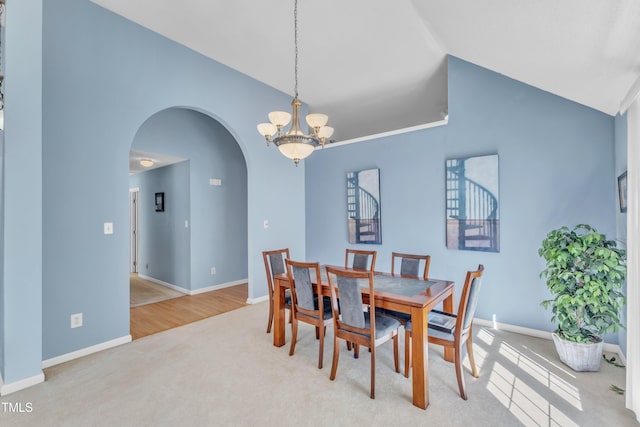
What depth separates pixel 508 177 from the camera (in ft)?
10.8

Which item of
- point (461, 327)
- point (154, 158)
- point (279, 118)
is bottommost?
point (461, 327)

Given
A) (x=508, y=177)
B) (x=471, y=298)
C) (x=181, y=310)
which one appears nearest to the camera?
(x=471, y=298)

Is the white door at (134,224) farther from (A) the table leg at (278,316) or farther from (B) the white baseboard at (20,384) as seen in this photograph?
(A) the table leg at (278,316)

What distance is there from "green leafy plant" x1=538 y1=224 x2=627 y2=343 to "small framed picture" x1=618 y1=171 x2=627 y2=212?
0.32 meters

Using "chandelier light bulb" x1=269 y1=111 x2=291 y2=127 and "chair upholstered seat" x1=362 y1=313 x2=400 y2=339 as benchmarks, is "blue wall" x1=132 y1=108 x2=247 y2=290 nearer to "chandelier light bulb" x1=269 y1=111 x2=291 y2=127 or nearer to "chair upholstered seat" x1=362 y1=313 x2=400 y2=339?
"chandelier light bulb" x1=269 y1=111 x2=291 y2=127

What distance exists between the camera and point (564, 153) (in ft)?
9.85

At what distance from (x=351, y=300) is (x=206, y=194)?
12.5 ft

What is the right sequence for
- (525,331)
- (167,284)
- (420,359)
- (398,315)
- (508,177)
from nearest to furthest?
(420,359) < (398,315) < (525,331) < (508,177) < (167,284)

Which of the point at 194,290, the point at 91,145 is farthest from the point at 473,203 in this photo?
the point at 194,290

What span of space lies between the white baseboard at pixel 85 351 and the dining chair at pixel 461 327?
9.06ft

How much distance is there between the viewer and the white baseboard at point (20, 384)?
2.11 metres

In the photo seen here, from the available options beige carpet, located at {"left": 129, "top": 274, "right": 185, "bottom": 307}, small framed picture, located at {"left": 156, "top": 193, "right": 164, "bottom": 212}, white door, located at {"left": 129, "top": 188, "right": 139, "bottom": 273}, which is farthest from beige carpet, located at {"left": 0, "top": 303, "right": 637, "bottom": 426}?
white door, located at {"left": 129, "top": 188, "right": 139, "bottom": 273}

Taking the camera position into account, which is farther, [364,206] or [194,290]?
[194,290]

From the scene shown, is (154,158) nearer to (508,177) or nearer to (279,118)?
(279,118)
